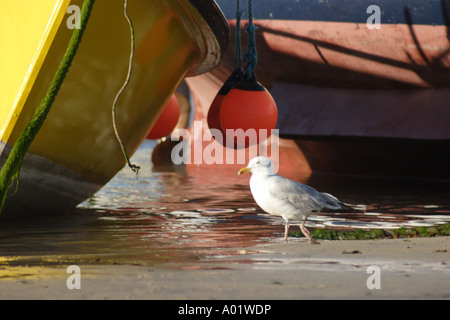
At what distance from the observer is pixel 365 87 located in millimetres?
10508

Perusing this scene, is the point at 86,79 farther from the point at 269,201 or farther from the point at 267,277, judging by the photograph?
the point at 267,277

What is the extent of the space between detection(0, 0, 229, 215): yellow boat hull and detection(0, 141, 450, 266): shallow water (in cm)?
44

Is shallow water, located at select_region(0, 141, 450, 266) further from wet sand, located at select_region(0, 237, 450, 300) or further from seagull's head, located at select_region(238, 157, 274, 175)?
seagull's head, located at select_region(238, 157, 274, 175)

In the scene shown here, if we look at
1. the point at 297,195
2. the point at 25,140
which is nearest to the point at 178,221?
the point at 297,195

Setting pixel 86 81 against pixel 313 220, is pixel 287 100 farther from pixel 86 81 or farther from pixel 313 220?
pixel 86 81

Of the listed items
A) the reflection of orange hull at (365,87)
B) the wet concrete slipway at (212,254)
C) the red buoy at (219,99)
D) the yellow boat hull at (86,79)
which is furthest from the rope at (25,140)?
the reflection of orange hull at (365,87)

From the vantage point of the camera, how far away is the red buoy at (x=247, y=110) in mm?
6676

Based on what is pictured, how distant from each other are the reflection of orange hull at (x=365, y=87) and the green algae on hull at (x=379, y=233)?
4090mm

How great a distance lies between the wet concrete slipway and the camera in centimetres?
351

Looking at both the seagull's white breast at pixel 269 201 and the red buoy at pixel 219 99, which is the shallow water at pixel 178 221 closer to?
the seagull's white breast at pixel 269 201

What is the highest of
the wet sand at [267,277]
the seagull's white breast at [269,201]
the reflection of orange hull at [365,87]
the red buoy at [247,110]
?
the reflection of orange hull at [365,87]

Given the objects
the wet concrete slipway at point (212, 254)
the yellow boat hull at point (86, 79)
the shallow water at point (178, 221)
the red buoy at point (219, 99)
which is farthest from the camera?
the red buoy at point (219, 99)

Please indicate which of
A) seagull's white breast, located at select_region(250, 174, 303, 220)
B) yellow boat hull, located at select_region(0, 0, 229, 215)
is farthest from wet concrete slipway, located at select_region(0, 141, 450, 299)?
yellow boat hull, located at select_region(0, 0, 229, 215)

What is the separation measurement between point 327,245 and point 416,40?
4.93 meters
